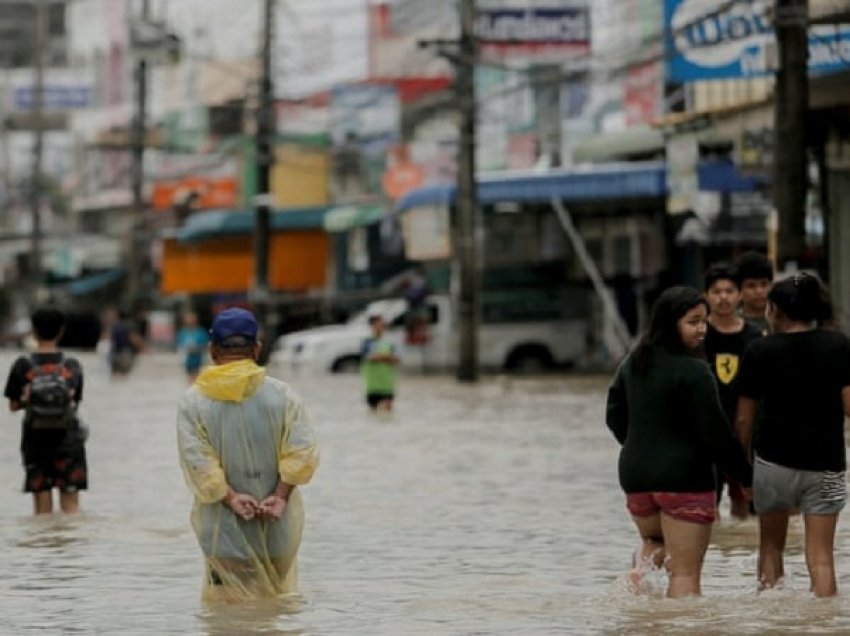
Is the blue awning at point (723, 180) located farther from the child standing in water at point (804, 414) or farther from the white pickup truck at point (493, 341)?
the child standing in water at point (804, 414)

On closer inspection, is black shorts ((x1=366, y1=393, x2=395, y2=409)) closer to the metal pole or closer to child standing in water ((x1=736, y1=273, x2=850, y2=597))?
the metal pole

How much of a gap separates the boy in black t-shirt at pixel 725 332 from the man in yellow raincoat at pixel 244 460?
160 inches

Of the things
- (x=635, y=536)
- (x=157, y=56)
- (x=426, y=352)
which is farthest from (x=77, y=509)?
(x=157, y=56)

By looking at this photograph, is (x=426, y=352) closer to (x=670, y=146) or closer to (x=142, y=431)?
(x=670, y=146)

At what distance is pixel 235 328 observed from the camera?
40.8ft

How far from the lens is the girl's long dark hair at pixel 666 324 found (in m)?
12.0

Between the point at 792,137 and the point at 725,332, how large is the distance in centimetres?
1278

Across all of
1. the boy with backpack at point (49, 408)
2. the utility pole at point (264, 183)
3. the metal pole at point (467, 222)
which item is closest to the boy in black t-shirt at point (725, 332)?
the boy with backpack at point (49, 408)

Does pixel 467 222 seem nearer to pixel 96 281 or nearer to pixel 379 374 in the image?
pixel 379 374

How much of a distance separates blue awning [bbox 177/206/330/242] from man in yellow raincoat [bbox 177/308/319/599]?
58.0m

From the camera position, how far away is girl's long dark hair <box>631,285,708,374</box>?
12.0 meters

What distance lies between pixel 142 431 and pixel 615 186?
16.1m

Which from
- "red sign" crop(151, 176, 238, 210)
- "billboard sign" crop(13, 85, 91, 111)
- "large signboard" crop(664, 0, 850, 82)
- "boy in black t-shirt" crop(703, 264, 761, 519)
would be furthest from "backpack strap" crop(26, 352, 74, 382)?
"billboard sign" crop(13, 85, 91, 111)

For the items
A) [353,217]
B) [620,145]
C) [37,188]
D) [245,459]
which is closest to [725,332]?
[245,459]
